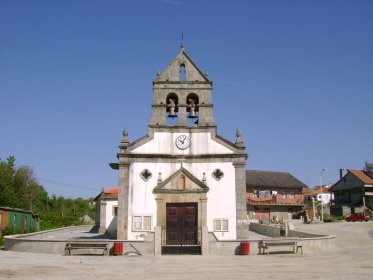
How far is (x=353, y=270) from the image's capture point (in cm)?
1399

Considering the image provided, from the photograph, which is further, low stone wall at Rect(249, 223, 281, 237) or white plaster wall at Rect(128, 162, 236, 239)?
low stone wall at Rect(249, 223, 281, 237)

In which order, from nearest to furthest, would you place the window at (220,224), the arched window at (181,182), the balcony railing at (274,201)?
the window at (220,224) < the arched window at (181,182) < the balcony railing at (274,201)

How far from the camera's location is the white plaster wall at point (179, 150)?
2588 cm

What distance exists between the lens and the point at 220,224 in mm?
24703

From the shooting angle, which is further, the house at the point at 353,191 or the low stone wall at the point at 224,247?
the house at the point at 353,191

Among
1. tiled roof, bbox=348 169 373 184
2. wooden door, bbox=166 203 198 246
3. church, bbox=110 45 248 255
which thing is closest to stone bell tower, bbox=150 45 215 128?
church, bbox=110 45 248 255

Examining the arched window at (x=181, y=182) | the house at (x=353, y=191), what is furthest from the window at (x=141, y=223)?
the house at (x=353, y=191)

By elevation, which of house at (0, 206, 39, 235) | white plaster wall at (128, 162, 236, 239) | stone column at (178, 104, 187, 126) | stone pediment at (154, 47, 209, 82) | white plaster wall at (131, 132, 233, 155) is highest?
stone pediment at (154, 47, 209, 82)

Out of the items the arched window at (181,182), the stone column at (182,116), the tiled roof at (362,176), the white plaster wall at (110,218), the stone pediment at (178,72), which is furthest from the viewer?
the tiled roof at (362,176)

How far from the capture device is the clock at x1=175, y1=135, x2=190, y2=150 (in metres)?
26.0

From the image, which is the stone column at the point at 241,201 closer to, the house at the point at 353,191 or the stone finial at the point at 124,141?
the stone finial at the point at 124,141

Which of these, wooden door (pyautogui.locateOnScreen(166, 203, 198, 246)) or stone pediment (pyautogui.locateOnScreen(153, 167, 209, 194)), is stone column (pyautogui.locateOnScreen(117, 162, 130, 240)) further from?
wooden door (pyautogui.locateOnScreen(166, 203, 198, 246))

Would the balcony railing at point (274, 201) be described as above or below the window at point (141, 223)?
above

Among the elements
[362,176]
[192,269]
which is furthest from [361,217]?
[192,269]
